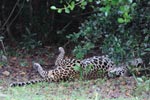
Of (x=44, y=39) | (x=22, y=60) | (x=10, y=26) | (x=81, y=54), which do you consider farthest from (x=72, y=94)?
(x=10, y=26)

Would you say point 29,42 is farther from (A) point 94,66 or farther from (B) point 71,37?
(A) point 94,66

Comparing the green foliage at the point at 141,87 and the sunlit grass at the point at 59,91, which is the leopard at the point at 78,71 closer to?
the sunlit grass at the point at 59,91

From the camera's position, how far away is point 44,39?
10078 millimetres

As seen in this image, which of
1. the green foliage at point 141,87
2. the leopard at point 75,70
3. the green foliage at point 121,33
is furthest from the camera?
the leopard at point 75,70

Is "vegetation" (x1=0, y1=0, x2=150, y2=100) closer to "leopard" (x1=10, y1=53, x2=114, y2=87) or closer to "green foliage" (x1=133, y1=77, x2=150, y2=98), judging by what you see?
"green foliage" (x1=133, y1=77, x2=150, y2=98)

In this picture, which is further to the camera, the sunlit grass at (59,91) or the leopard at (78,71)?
the leopard at (78,71)

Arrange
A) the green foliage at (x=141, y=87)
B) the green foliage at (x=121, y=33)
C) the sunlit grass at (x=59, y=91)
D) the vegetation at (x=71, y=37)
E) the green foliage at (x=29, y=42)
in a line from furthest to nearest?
the green foliage at (x=29, y=42)
the green foliage at (x=121, y=33)
the green foliage at (x=141, y=87)
the vegetation at (x=71, y=37)
the sunlit grass at (x=59, y=91)

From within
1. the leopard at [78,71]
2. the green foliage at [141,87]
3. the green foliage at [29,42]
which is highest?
the green foliage at [29,42]

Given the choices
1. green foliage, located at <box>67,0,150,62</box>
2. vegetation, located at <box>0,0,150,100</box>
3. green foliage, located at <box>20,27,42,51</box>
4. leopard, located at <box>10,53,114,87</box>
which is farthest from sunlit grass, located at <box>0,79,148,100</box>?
green foliage, located at <box>20,27,42,51</box>

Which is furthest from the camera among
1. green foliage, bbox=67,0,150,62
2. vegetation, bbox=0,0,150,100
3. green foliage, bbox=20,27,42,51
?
green foliage, bbox=20,27,42,51

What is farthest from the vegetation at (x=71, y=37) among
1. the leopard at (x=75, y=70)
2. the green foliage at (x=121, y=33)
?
the leopard at (x=75, y=70)

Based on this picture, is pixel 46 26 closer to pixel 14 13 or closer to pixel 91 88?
pixel 14 13

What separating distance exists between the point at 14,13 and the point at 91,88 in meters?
4.59

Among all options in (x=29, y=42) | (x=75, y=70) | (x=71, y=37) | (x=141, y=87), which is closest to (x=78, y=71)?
(x=75, y=70)
